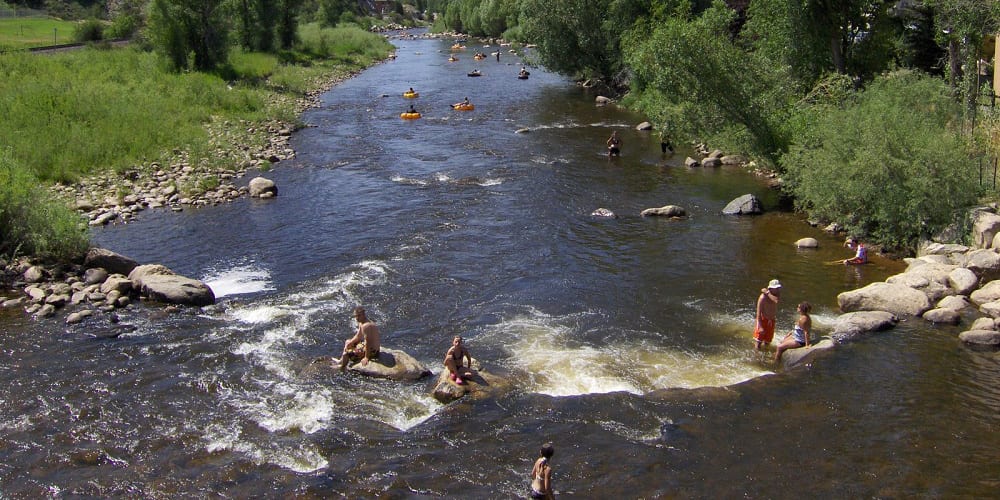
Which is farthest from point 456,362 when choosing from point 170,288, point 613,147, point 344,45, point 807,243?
point 344,45

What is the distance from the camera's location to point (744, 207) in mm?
30156

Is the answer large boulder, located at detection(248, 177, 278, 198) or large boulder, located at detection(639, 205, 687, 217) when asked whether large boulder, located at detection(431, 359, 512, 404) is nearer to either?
large boulder, located at detection(639, 205, 687, 217)

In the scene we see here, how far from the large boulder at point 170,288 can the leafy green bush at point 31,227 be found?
259cm

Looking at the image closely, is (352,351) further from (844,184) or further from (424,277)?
(844,184)

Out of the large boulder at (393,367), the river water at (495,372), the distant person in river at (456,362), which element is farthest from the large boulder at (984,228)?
the large boulder at (393,367)

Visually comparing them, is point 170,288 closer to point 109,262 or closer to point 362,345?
point 109,262

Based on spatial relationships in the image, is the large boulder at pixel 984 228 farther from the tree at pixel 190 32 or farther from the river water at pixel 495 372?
the tree at pixel 190 32

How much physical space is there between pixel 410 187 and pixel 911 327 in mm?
20411

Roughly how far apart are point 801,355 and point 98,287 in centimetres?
1848

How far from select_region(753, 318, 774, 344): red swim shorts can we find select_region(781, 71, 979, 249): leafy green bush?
838 cm

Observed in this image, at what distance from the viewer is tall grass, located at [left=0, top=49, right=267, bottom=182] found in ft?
112

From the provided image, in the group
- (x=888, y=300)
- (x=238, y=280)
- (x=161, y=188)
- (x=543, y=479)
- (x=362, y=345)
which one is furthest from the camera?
(x=161, y=188)

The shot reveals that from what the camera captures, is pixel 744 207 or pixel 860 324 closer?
pixel 860 324

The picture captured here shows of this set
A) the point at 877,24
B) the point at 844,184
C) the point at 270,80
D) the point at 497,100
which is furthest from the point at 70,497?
the point at 270,80
